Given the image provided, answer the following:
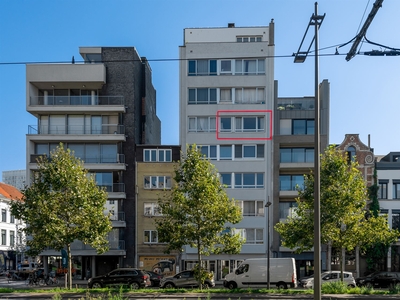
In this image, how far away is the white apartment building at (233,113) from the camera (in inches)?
1860

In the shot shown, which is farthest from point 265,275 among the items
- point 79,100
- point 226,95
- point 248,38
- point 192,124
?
point 248,38

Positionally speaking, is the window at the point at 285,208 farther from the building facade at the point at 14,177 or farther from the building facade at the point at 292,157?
the building facade at the point at 14,177

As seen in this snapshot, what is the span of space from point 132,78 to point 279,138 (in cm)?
1541

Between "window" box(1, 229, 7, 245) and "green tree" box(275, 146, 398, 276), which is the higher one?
"green tree" box(275, 146, 398, 276)

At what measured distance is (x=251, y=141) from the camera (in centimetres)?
4775

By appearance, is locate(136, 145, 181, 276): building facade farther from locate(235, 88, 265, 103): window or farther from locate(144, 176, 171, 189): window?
locate(235, 88, 265, 103): window

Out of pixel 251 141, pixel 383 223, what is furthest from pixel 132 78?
pixel 383 223

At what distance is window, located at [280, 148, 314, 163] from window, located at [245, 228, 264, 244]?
275 inches

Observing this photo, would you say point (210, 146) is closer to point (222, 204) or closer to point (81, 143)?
point (81, 143)

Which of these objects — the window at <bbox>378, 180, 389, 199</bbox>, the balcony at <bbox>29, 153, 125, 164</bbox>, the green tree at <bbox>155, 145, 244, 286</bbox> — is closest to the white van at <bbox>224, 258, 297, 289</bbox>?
the green tree at <bbox>155, 145, 244, 286</bbox>

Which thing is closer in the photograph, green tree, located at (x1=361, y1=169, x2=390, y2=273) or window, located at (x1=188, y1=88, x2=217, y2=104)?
green tree, located at (x1=361, y1=169, x2=390, y2=273)

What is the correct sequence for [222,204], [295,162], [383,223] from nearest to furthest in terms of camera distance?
[222,204] → [383,223] → [295,162]

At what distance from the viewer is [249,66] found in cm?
4872

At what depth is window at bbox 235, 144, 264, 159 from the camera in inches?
1876
